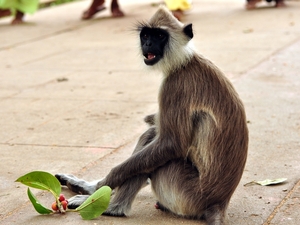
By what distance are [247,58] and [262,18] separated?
12.6ft

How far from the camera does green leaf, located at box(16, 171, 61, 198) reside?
4766 mm

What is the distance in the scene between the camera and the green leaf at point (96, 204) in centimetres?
462

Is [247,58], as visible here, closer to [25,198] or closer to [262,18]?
[262,18]

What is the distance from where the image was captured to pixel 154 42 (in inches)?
190

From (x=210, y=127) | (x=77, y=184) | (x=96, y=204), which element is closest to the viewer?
(x=210, y=127)

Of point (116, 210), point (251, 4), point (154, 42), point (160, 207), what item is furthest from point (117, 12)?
point (116, 210)

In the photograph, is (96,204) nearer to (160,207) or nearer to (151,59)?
(160,207)

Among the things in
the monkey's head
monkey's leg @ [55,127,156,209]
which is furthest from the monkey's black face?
monkey's leg @ [55,127,156,209]

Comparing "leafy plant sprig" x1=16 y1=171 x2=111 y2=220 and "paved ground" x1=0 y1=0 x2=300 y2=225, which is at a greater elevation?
"leafy plant sprig" x1=16 y1=171 x2=111 y2=220

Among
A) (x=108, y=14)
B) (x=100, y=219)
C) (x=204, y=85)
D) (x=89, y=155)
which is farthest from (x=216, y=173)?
(x=108, y=14)

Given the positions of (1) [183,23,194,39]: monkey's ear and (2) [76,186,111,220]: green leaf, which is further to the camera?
(1) [183,23,194,39]: monkey's ear

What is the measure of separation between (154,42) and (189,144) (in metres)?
0.77

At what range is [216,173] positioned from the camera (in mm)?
4574

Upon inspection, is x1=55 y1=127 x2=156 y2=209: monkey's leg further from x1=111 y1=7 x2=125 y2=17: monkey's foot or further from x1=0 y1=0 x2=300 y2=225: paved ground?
x1=111 y1=7 x2=125 y2=17: monkey's foot
